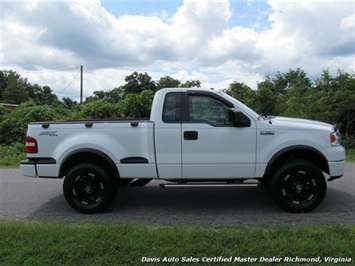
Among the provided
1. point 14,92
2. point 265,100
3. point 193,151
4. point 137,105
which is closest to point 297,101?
point 265,100

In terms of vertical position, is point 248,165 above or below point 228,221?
above

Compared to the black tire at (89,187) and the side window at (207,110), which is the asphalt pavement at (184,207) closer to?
the black tire at (89,187)

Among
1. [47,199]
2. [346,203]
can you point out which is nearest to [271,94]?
[346,203]

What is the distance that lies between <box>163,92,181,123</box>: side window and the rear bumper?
1873 mm

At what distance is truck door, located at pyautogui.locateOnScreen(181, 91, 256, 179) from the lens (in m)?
5.26

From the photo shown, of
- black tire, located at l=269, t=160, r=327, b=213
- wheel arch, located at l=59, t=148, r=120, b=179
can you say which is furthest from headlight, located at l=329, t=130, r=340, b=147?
wheel arch, located at l=59, t=148, r=120, b=179

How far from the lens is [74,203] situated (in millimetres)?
5441

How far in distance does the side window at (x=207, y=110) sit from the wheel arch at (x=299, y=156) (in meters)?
0.95

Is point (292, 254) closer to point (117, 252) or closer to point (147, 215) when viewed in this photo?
point (117, 252)

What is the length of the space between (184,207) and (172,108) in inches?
65.4

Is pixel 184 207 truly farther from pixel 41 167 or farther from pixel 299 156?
pixel 41 167

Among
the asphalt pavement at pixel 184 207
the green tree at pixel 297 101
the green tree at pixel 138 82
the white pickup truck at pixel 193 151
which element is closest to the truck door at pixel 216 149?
the white pickup truck at pixel 193 151

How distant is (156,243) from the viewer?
3.90 meters

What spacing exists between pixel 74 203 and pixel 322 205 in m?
3.97
